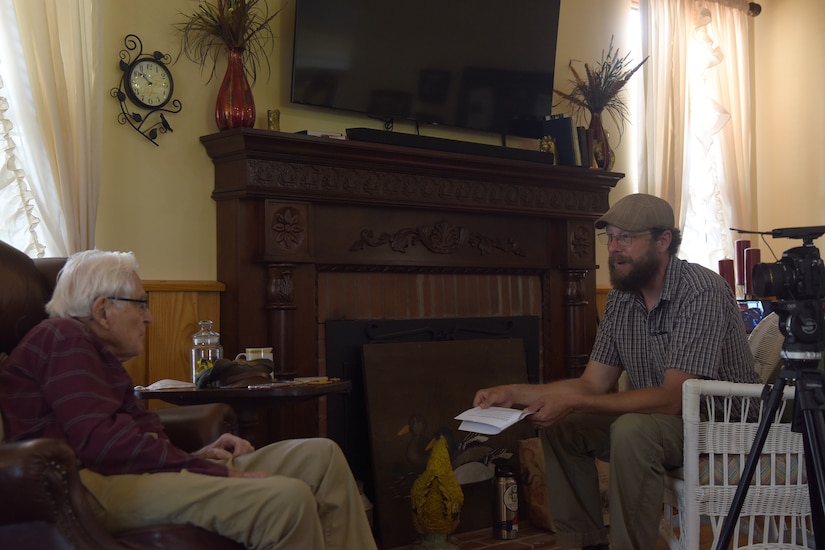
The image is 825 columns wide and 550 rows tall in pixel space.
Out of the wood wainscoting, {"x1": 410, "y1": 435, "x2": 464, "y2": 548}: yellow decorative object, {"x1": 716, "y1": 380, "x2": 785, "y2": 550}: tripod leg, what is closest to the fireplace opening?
{"x1": 410, "y1": 435, "x2": 464, "y2": 548}: yellow decorative object

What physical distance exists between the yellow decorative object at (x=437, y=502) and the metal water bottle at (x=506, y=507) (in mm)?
370

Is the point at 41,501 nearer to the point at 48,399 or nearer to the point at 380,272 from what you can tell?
the point at 48,399

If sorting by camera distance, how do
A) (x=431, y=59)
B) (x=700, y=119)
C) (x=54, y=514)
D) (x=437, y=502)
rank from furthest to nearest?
1. (x=700, y=119)
2. (x=431, y=59)
3. (x=437, y=502)
4. (x=54, y=514)

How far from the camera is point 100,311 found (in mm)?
A: 1877

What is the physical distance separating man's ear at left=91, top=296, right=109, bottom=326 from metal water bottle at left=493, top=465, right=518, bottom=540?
1.86 m

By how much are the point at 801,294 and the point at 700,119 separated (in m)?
3.14

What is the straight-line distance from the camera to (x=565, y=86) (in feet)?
13.8

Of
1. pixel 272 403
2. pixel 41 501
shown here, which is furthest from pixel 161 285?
pixel 41 501

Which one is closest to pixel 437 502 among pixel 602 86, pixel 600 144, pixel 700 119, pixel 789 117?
pixel 600 144

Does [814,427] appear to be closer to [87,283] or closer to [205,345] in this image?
[87,283]

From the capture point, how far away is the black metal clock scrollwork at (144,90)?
2.88 meters

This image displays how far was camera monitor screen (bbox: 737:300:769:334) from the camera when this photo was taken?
4082 millimetres

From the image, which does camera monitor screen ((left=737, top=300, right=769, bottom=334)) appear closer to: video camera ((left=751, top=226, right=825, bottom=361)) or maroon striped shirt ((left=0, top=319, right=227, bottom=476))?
video camera ((left=751, top=226, right=825, bottom=361))

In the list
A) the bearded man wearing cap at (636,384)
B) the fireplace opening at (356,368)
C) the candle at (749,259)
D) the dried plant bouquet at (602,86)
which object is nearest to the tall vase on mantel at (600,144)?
the dried plant bouquet at (602,86)
